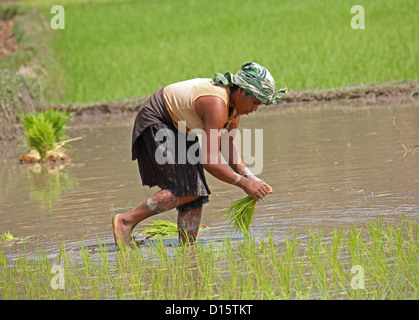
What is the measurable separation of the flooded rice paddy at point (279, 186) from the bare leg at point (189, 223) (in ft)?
0.33

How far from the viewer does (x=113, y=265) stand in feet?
13.9

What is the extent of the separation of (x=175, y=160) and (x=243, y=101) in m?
0.54

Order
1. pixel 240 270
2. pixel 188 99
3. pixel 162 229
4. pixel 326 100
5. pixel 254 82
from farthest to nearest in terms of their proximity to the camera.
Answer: pixel 326 100 < pixel 162 229 < pixel 188 99 < pixel 254 82 < pixel 240 270

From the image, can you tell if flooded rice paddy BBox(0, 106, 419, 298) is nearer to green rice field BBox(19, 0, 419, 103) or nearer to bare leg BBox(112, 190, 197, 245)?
bare leg BBox(112, 190, 197, 245)

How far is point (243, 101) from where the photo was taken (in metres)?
4.36

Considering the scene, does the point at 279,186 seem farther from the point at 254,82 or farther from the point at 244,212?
the point at 254,82

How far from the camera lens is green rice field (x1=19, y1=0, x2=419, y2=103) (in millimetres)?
12891

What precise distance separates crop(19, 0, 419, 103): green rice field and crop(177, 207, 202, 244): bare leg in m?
7.73

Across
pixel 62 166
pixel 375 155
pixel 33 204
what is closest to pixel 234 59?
pixel 62 166

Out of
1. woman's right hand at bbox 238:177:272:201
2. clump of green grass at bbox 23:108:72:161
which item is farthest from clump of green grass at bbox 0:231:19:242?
clump of green grass at bbox 23:108:72:161

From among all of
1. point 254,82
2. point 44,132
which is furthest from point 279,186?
point 44,132

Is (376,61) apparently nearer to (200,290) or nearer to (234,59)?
(234,59)

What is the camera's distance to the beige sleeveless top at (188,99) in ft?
14.1

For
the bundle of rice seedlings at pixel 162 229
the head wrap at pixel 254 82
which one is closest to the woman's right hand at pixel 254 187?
the head wrap at pixel 254 82
